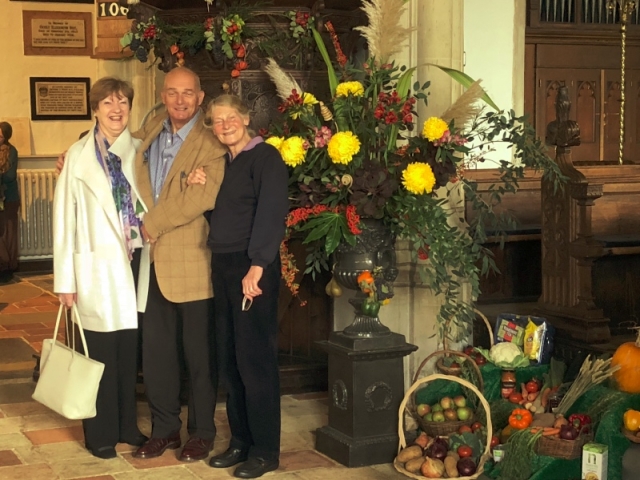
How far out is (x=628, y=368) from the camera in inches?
187

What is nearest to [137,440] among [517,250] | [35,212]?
[517,250]

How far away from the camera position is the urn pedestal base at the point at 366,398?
4.95 meters

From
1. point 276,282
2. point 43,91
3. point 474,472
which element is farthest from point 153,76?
point 474,472

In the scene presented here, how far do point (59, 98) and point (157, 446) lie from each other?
7233 mm

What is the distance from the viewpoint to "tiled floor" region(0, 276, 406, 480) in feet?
15.7

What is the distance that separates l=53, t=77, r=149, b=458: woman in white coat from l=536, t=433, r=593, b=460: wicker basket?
5.92ft

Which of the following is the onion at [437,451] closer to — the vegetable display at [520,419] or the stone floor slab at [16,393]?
the vegetable display at [520,419]

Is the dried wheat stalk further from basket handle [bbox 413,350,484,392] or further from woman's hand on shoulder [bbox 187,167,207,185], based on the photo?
woman's hand on shoulder [bbox 187,167,207,185]

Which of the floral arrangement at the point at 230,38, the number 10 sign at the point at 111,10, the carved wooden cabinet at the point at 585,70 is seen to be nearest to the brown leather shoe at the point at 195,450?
the floral arrangement at the point at 230,38

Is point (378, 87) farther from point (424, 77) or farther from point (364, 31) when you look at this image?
point (424, 77)

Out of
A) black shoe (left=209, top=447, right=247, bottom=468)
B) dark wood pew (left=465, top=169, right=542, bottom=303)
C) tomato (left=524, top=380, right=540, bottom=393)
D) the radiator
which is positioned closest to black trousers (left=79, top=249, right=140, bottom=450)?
black shoe (left=209, top=447, right=247, bottom=468)

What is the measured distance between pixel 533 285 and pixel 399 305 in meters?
1.42

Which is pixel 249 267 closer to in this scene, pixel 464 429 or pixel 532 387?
pixel 464 429

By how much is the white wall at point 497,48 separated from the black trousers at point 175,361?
320 cm
